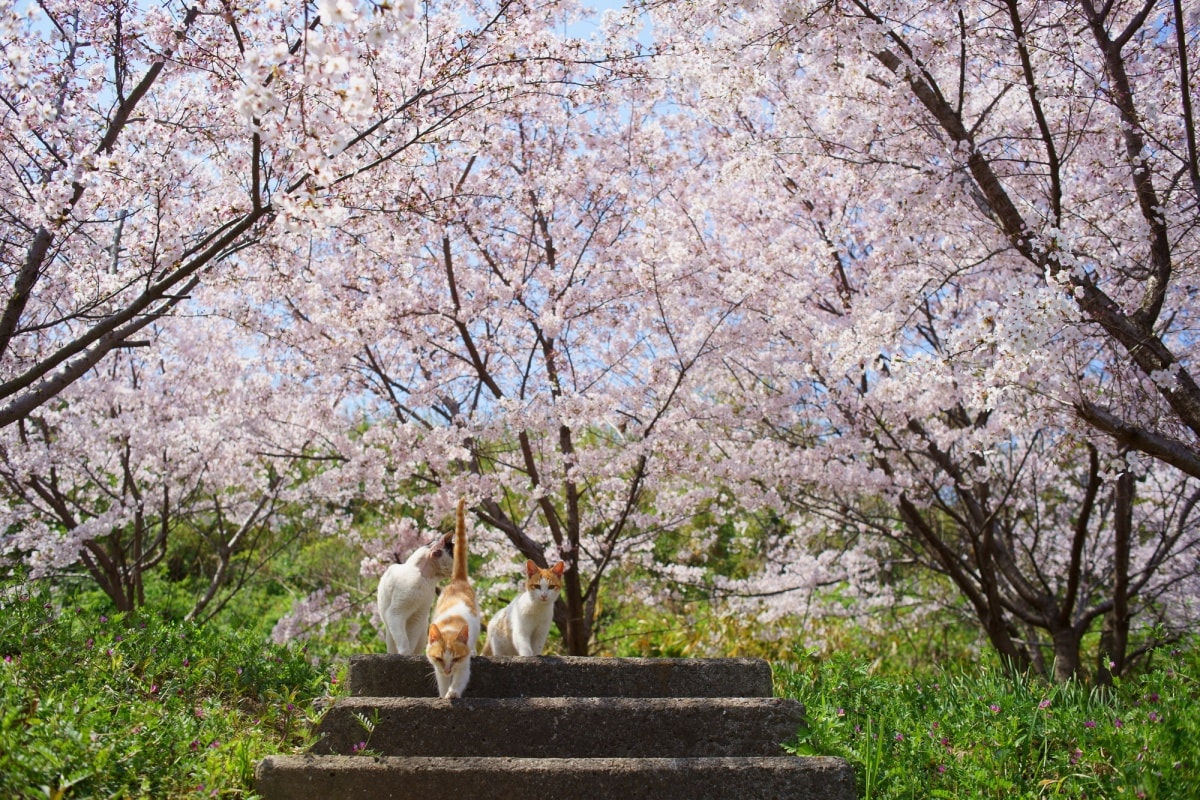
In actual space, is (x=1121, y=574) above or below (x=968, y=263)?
below

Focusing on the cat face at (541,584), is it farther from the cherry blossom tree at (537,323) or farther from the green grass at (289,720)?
the cherry blossom tree at (537,323)

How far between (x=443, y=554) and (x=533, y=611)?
58cm

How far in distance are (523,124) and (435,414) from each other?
2.79m

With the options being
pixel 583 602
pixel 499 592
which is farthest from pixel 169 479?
pixel 583 602

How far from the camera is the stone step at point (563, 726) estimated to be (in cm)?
360

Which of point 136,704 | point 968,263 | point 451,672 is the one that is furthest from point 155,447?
point 968,263

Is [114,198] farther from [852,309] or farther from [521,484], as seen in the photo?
[852,309]

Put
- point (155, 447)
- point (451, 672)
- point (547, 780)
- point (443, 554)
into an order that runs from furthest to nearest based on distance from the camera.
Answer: point (155, 447)
point (443, 554)
point (451, 672)
point (547, 780)

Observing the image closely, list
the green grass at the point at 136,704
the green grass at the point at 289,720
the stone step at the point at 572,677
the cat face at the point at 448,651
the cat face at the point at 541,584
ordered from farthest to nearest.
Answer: the cat face at the point at 541,584 → the stone step at the point at 572,677 → the cat face at the point at 448,651 → the green grass at the point at 289,720 → the green grass at the point at 136,704

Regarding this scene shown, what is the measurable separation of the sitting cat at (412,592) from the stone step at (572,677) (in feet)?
1.42

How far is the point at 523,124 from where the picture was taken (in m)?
7.96

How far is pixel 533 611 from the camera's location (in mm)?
4590

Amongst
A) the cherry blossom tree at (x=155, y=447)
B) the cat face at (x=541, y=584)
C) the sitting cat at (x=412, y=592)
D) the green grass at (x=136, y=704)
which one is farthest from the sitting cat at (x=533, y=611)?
the cherry blossom tree at (x=155, y=447)

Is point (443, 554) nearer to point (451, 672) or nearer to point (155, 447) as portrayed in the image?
point (451, 672)
